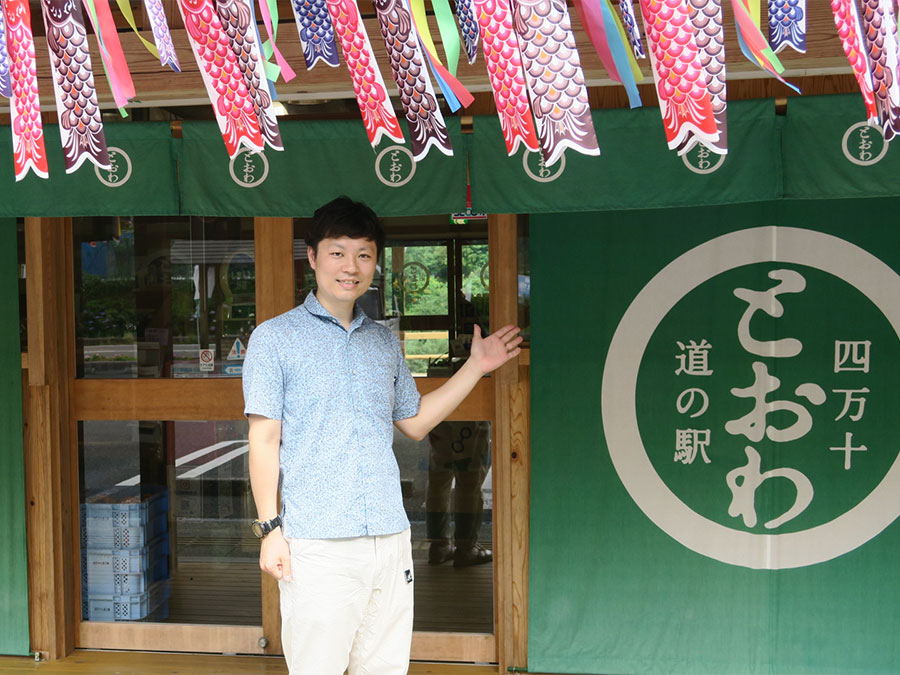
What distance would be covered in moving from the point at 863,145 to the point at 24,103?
10.3 feet

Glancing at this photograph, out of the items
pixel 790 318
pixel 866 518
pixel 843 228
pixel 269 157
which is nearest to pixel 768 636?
pixel 866 518

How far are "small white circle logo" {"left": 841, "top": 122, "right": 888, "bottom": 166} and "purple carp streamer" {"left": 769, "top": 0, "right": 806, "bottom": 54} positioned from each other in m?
1.17

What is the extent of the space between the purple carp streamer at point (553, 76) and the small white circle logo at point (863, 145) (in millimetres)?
1617

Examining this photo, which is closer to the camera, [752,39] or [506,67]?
[752,39]

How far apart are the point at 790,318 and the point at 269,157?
261 cm

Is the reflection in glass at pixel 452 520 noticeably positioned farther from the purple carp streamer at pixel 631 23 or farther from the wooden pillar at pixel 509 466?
the purple carp streamer at pixel 631 23

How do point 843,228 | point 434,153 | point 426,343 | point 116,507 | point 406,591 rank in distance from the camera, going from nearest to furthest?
→ point 406,591
point 434,153
point 843,228
point 426,343
point 116,507

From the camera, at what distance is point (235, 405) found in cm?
459

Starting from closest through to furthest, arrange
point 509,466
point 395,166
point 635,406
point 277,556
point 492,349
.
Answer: point 277,556 < point 492,349 < point 395,166 < point 635,406 < point 509,466

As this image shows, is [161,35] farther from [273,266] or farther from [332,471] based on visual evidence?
[273,266]

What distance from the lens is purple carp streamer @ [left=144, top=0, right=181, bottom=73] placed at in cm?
252

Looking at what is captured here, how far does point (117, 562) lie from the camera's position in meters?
4.84

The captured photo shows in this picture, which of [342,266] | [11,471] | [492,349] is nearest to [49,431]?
[11,471]

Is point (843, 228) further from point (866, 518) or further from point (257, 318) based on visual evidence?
point (257, 318)
